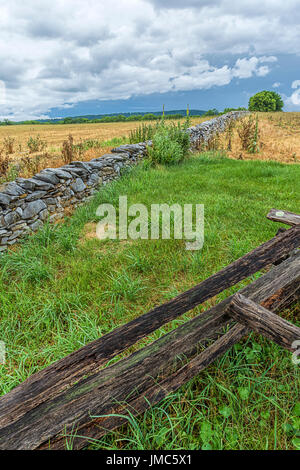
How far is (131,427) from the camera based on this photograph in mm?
1424

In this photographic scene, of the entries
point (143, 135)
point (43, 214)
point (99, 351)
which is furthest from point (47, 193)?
point (143, 135)

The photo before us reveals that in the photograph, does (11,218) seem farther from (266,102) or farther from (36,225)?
(266,102)

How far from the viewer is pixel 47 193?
4863 mm

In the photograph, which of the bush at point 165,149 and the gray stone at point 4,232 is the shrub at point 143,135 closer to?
the bush at point 165,149

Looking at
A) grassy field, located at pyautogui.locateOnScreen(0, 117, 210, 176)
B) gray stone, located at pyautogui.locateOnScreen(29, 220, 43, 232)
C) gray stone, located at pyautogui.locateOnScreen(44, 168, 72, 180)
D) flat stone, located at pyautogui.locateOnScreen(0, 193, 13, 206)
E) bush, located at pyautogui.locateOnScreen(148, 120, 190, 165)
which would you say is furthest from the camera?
bush, located at pyautogui.locateOnScreen(148, 120, 190, 165)

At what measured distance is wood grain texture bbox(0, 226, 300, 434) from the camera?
1299mm

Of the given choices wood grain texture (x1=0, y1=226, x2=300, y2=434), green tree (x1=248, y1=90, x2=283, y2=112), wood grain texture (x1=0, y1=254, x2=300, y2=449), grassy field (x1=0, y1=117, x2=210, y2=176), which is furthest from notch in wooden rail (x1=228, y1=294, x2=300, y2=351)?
green tree (x1=248, y1=90, x2=283, y2=112)

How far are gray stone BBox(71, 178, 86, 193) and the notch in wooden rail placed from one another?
4.81 meters

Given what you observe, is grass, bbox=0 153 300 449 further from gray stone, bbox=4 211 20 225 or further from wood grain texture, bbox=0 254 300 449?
gray stone, bbox=4 211 20 225

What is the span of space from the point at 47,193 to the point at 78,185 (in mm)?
935

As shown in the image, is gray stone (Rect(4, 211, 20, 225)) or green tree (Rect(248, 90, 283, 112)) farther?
green tree (Rect(248, 90, 283, 112))

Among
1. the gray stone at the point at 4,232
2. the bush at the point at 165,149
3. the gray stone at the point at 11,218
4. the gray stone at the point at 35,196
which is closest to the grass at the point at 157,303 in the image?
the gray stone at the point at 4,232

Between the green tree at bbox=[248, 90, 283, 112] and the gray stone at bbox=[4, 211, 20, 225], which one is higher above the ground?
the green tree at bbox=[248, 90, 283, 112]

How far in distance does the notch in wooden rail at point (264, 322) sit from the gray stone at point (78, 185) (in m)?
4.81
